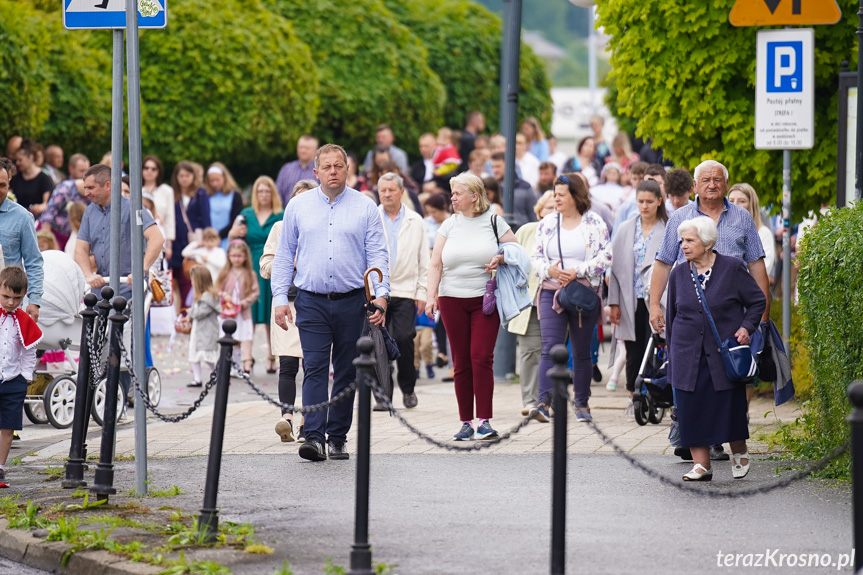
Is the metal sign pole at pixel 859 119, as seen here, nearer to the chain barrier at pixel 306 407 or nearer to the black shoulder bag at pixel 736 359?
the black shoulder bag at pixel 736 359

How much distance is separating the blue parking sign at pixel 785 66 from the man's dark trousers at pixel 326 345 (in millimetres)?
3994

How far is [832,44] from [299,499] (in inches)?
272

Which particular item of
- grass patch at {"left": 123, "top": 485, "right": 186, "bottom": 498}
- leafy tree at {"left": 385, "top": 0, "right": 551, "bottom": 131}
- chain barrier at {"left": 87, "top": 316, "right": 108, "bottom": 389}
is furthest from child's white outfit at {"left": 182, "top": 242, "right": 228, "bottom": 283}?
leafy tree at {"left": 385, "top": 0, "right": 551, "bottom": 131}

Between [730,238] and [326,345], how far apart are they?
274 centimetres

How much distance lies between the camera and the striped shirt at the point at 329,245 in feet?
31.1

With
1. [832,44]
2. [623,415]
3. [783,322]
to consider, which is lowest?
[623,415]

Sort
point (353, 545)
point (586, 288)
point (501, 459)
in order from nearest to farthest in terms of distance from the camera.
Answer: point (353, 545), point (501, 459), point (586, 288)

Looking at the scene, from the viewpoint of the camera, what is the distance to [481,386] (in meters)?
10.5

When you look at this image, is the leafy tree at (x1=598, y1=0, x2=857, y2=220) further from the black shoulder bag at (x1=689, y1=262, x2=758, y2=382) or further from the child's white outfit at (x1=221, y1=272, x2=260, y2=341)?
the child's white outfit at (x1=221, y1=272, x2=260, y2=341)

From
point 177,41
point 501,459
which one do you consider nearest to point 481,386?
point 501,459

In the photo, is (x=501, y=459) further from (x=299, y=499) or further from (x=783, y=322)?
(x=783, y=322)

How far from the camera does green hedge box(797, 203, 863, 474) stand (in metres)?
7.95

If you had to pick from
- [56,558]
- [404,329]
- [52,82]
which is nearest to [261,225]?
[404,329]

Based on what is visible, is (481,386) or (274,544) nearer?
(274,544)
